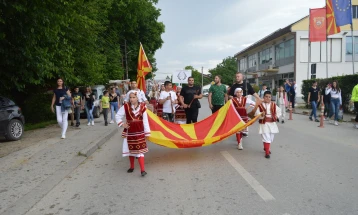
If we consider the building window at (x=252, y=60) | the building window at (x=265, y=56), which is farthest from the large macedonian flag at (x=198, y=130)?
the building window at (x=252, y=60)

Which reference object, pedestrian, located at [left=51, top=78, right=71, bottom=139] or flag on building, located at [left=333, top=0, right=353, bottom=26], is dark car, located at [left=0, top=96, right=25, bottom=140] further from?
flag on building, located at [left=333, top=0, right=353, bottom=26]

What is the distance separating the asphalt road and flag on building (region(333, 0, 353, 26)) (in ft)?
41.5

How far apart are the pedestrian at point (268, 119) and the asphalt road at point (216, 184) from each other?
0.46 meters

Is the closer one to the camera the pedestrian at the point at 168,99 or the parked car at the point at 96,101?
the pedestrian at the point at 168,99

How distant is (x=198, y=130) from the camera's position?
7770 millimetres

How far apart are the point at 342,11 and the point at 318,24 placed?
268 cm

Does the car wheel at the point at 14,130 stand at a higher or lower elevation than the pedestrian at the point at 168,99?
lower

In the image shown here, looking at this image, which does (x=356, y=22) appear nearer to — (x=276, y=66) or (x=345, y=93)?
(x=276, y=66)

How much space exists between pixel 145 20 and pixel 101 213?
116ft

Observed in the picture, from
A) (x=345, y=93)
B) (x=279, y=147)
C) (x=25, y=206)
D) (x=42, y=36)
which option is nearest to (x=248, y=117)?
(x=279, y=147)

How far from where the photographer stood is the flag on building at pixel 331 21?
18.6 meters

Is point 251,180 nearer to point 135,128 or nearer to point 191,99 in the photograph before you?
point 135,128

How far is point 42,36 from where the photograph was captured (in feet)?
31.9

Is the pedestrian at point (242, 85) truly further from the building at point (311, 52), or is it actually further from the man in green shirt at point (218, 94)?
the building at point (311, 52)
